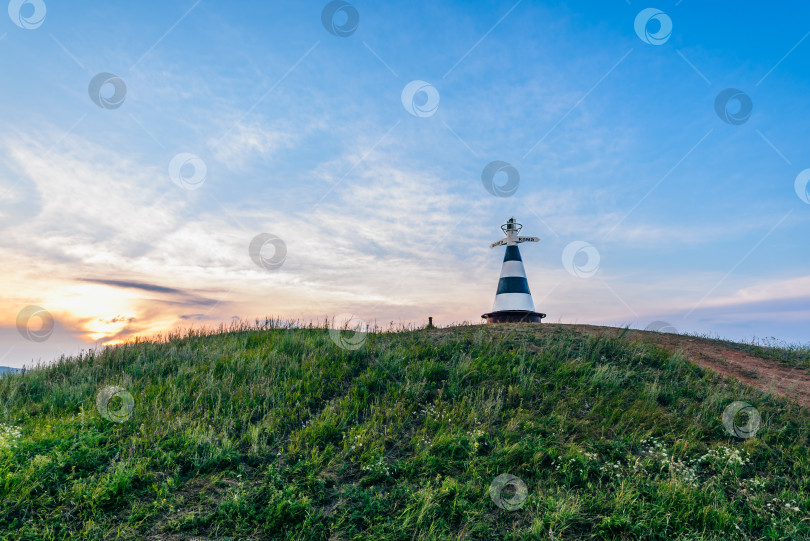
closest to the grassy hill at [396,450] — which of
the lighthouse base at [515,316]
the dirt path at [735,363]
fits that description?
the dirt path at [735,363]

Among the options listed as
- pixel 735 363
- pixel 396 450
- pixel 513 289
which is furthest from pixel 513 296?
pixel 396 450

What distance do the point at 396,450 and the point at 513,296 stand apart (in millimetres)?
15174

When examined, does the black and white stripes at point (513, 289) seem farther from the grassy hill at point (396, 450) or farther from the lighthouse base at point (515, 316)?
the grassy hill at point (396, 450)

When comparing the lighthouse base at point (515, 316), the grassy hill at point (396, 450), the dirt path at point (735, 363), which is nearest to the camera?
the grassy hill at point (396, 450)

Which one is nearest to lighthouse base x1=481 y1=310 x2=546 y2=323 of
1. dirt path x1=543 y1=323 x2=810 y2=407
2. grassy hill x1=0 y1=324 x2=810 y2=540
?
dirt path x1=543 y1=323 x2=810 y2=407

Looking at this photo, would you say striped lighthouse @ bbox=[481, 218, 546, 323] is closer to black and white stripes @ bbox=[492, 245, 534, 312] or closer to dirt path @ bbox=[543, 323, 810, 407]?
black and white stripes @ bbox=[492, 245, 534, 312]

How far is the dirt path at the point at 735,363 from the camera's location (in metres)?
12.7

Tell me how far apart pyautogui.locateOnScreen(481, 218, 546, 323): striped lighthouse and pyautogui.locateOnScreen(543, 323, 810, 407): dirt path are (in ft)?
15.7

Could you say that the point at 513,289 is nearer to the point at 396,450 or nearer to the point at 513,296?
the point at 513,296

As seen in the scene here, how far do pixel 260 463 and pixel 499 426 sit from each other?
4549 mm

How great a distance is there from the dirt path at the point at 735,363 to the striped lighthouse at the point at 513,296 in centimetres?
477

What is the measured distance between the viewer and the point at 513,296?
882 inches

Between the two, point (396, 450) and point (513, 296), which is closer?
point (396, 450)

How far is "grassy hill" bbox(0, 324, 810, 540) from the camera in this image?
21.6 feet
